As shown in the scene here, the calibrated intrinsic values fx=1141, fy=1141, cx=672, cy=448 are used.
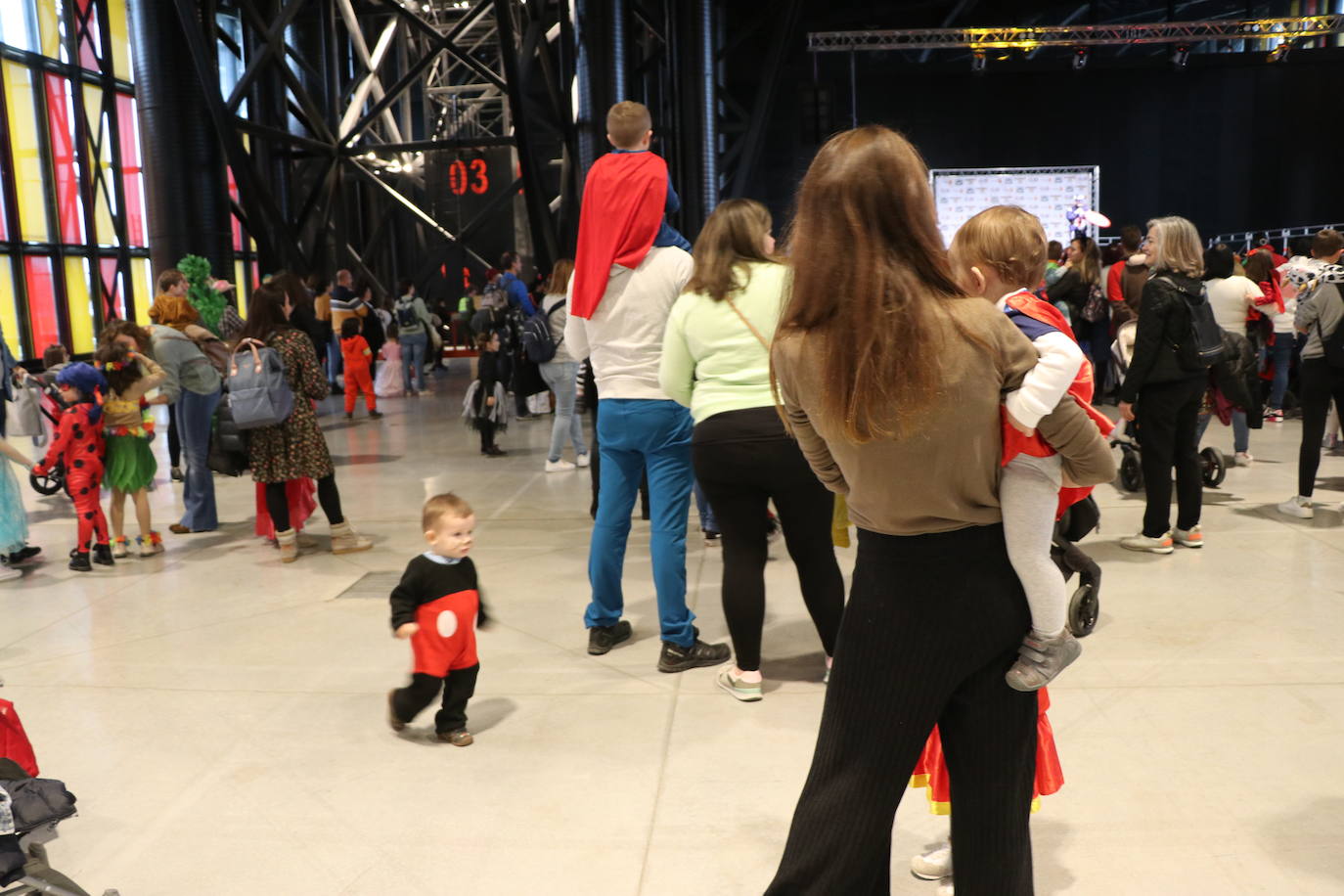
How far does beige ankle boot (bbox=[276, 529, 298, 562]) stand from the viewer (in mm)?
6141

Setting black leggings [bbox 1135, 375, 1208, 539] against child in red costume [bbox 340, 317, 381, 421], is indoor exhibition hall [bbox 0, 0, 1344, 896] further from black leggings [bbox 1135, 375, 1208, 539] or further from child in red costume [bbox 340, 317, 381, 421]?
child in red costume [bbox 340, 317, 381, 421]

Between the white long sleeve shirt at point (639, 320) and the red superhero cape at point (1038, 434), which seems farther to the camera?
the white long sleeve shirt at point (639, 320)

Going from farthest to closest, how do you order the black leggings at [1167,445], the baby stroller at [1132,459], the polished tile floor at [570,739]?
1. the baby stroller at [1132,459]
2. the black leggings at [1167,445]
3. the polished tile floor at [570,739]

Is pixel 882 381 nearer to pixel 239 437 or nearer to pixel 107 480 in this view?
pixel 239 437

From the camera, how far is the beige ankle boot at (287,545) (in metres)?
6.14

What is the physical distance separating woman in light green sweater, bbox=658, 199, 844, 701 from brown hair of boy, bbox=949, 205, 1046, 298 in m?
1.22

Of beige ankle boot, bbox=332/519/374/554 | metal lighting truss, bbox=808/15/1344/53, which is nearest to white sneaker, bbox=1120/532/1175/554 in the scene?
beige ankle boot, bbox=332/519/374/554

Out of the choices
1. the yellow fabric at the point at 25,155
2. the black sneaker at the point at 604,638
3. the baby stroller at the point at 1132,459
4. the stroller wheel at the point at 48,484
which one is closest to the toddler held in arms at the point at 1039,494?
the black sneaker at the point at 604,638

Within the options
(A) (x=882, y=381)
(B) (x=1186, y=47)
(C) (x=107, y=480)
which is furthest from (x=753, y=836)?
(B) (x=1186, y=47)

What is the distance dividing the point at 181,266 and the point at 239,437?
4357 mm

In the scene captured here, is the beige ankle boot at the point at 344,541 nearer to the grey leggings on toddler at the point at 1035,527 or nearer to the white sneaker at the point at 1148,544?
the white sneaker at the point at 1148,544

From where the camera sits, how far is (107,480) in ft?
20.7

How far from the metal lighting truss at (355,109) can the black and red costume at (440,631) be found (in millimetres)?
11655

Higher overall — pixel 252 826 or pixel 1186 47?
pixel 1186 47
